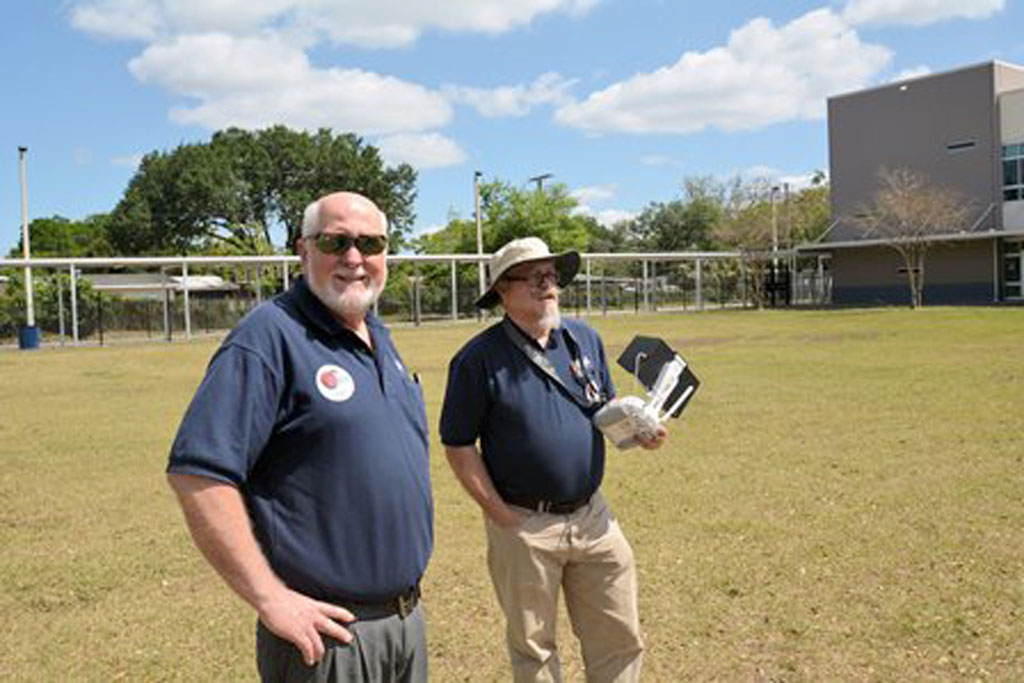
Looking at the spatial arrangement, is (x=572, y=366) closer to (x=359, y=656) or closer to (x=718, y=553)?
(x=359, y=656)

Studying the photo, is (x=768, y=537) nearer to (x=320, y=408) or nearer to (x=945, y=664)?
(x=945, y=664)

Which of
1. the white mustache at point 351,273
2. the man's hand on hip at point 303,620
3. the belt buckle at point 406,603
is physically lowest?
the belt buckle at point 406,603

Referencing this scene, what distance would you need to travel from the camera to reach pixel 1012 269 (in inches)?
1790

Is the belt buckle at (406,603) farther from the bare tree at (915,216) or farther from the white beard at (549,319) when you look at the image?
the bare tree at (915,216)

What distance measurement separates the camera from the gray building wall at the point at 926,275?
152 ft

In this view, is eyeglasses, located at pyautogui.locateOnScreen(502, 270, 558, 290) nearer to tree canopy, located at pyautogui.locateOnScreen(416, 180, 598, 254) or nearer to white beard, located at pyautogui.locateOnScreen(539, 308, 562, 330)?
white beard, located at pyautogui.locateOnScreen(539, 308, 562, 330)

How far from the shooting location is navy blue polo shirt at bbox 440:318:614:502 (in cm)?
354

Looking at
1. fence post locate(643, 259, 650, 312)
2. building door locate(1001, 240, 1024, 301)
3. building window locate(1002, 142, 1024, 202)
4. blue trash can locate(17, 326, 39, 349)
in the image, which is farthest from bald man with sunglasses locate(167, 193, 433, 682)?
fence post locate(643, 259, 650, 312)

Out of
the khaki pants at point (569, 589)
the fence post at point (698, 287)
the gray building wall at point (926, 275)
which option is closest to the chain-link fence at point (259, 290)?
the fence post at point (698, 287)

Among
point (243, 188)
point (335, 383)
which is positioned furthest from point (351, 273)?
point (243, 188)

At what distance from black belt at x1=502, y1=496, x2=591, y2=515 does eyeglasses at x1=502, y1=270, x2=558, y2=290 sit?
2.71 ft

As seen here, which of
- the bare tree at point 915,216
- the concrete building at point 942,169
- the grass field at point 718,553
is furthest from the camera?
the concrete building at point 942,169

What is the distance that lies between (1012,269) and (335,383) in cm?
4978

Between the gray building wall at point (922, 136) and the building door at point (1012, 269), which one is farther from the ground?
the gray building wall at point (922, 136)
